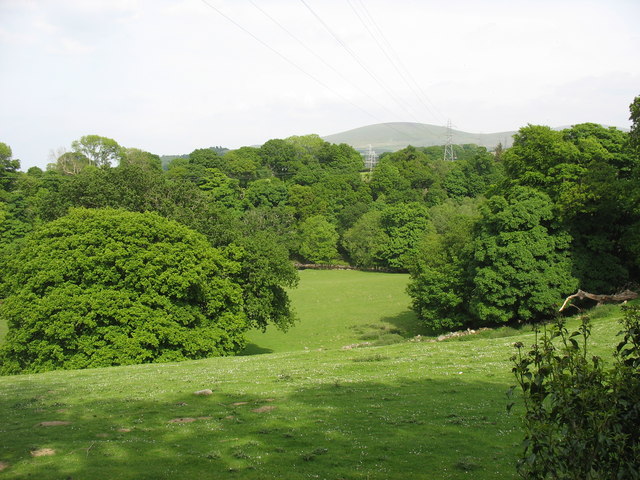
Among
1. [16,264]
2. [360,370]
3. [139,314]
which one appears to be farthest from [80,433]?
[16,264]

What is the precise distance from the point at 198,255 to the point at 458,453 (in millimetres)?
30175

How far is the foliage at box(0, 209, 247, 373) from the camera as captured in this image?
111ft

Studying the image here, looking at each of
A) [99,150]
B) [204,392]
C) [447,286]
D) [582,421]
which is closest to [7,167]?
[99,150]

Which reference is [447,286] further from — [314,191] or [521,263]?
[314,191]

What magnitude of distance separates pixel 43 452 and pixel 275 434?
566cm

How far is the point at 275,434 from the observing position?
550 inches

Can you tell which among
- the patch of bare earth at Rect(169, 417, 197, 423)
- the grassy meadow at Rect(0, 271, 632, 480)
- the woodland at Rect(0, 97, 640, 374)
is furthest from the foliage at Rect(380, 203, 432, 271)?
the patch of bare earth at Rect(169, 417, 197, 423)

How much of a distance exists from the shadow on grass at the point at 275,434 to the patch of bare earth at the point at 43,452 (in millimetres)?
176

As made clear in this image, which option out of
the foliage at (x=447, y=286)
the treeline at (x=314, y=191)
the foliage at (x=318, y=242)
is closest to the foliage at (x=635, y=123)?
the foliage at (x=447, y=286)

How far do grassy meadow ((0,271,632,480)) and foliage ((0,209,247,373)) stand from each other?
6728 mm

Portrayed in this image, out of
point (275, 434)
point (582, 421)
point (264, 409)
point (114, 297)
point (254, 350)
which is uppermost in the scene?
point (582, 421)

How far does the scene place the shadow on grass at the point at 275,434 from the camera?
11266 millimetres

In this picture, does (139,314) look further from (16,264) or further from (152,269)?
(16,264)

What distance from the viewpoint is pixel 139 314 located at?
1377 inches
